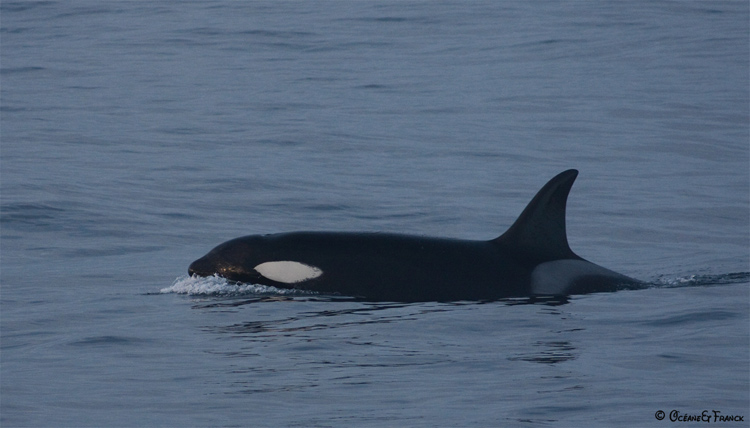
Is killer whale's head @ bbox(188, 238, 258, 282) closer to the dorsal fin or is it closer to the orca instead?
the orca

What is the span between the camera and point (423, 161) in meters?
22.9

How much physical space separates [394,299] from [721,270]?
4.51 m

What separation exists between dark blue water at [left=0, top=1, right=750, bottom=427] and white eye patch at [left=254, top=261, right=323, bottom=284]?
0.20m

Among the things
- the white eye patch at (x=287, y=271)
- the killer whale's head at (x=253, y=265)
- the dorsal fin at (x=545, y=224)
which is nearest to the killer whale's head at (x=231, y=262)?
the killer whale's head at (x=253, y=265)

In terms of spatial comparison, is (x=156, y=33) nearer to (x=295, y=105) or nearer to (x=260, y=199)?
(x=295, y=105)

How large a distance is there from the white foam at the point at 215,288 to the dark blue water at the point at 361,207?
0.08 feet

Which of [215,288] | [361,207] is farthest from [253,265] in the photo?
[361,207]

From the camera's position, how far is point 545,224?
1110 cm

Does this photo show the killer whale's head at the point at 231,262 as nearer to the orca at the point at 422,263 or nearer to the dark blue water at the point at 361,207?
the orca at the point at 422,263

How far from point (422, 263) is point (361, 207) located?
7.10 m

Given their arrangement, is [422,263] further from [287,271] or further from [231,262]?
[231,262]

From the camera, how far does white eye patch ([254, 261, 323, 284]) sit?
10922mm

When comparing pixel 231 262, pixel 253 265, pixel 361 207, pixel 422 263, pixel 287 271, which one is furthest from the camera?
pixel 361 207

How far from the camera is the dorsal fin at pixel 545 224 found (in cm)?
1105
